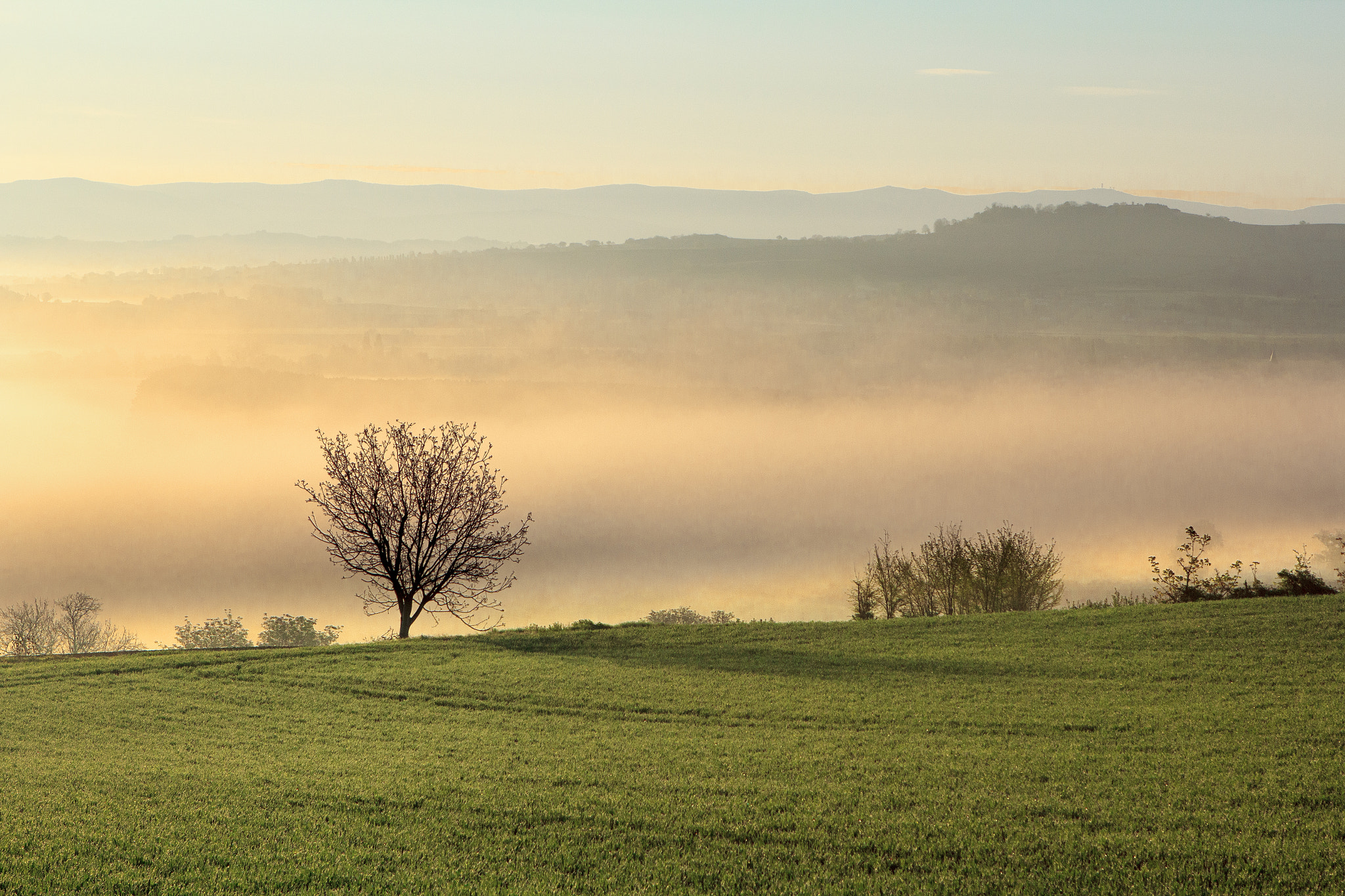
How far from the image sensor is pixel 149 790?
17.6 metres

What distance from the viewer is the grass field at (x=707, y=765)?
13.1m

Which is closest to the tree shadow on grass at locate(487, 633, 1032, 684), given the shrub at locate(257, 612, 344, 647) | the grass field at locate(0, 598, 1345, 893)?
the grass field at locate(0, 598, 1345, 893)

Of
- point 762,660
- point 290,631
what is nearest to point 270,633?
point 290,631

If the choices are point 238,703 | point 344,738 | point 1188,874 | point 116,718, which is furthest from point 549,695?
point 1188,874

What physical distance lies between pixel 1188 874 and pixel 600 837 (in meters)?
7.89

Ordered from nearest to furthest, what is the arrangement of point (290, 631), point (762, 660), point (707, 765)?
point (707, 765) → point (762, 660) → point (290, 631)

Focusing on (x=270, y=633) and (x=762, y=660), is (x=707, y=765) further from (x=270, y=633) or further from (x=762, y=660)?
(x=270, y=633)

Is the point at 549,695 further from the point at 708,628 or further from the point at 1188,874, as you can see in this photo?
the point at 1188,874

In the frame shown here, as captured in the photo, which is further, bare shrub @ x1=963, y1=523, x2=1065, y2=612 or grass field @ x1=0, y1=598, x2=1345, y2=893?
bare shrub @ x1=963, y1=523, x2=1065, y2=612

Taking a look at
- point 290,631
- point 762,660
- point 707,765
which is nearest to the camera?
point 707,765

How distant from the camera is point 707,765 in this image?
19547mm

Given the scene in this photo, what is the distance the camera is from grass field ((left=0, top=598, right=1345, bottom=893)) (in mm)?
13078

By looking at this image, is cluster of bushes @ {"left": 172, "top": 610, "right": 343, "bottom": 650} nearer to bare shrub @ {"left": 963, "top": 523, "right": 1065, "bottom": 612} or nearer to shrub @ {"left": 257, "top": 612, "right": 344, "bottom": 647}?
shrub @ {"left": 257, "top": 612, "right": 344, "bottom": 647}

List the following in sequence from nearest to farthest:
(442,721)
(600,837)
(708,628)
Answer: (600,837)
(442,721)
(708,628)
